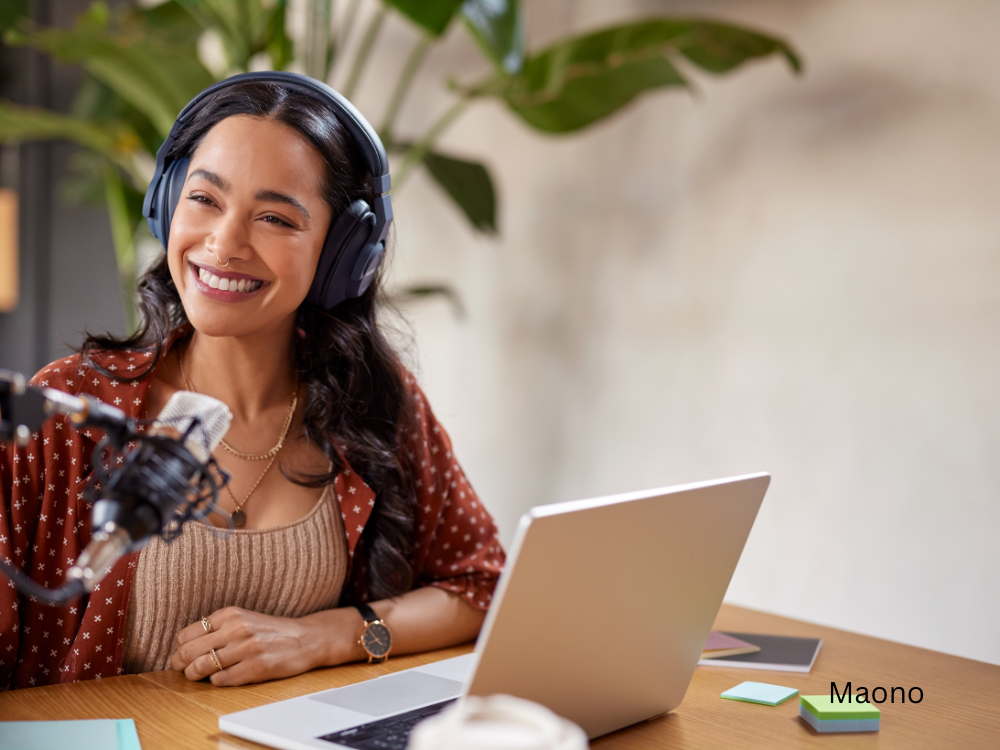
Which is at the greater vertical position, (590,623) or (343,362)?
(343,362)

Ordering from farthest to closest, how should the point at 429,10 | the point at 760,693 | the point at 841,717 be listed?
the point at 429,10
the point at 760,693
the point at 841,717

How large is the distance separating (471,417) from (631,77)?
1.21m

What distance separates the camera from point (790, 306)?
221 cm

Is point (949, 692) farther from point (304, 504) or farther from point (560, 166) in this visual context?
point (560, 166)

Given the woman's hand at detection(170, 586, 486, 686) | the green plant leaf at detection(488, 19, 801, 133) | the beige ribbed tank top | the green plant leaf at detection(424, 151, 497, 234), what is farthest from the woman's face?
the green plant leaf at detection(424, 151, 497, 234)

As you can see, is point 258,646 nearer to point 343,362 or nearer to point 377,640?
point 377,640

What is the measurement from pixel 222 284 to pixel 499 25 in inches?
36.8

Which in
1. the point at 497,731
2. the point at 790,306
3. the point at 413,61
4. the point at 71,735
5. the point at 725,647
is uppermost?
the point at 413,61

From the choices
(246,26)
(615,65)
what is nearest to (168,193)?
(246,26)

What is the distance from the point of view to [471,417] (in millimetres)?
2916

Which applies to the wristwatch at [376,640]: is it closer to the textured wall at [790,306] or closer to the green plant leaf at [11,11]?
the textured wall at [790,306]

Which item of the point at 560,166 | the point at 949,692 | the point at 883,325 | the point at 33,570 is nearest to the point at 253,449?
the point at 33,570

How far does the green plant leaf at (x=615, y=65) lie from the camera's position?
2008 mm

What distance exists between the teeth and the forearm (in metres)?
0.41
